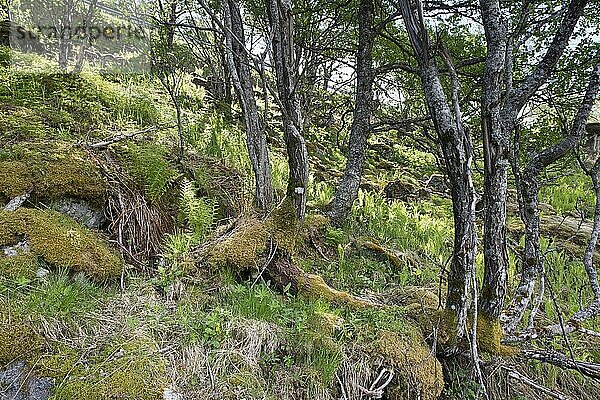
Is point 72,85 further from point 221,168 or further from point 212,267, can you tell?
point 212,267

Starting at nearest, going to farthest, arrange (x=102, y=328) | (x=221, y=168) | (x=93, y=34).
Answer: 1. (x=102, y=328)
2. (x=221, y=168)
3. (x=93, y=34)

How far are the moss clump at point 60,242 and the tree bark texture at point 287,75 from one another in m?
1.69

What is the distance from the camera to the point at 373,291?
12.0ft

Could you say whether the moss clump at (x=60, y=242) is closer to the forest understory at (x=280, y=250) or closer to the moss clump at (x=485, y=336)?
the forest understory at (x=280, y=250)

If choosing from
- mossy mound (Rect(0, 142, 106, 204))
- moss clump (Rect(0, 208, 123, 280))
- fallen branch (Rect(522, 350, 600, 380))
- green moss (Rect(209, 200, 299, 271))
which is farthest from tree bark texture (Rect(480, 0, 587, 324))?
mossy mound (Rect(0, 142, 106, 204))

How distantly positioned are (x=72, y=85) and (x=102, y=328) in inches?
168

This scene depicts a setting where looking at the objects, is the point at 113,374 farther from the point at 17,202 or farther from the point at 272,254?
the point at 17,202

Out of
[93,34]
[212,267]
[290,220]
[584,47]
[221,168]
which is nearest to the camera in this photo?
[212,267]

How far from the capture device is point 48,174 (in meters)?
3.25

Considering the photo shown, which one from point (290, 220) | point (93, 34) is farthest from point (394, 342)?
point (93, 34)

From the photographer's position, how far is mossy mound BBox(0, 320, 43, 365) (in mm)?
2029

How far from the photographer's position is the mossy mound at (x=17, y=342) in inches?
79.9

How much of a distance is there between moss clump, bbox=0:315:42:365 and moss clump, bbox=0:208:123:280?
609 millimetres

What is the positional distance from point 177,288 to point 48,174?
1.54m
